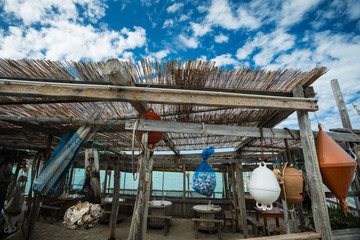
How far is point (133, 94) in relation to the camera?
2260 mm

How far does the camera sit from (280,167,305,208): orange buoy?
7.30 ft

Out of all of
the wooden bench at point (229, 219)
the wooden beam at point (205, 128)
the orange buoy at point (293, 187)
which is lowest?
the wooden bench at point (229, 219)

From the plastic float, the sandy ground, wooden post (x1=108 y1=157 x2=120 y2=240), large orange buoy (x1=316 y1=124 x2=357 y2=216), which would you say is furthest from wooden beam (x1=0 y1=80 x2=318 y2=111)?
the sandy ground

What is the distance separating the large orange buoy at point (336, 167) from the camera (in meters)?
2.29

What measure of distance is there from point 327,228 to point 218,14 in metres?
4.53

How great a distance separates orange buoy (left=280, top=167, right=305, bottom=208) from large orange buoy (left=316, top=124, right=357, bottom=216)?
49cm

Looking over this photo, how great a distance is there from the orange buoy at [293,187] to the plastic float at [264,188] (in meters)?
0.26

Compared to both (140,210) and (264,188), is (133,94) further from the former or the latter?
(264,188)

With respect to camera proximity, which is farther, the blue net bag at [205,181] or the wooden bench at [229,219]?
the wooden bench at [229,219]

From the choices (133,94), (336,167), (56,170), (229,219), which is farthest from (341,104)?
(56,170)

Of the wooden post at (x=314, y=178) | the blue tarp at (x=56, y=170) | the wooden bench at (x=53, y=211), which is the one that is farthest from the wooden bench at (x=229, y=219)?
the wooden bench at (x=53, y=211)

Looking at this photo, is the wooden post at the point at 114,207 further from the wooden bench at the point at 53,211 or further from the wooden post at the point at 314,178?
the wooden post at the point at 314,178

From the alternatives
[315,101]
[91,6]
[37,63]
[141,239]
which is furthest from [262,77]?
[91,6]

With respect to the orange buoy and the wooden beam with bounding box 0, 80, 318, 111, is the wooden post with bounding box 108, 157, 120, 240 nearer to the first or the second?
the wooden beam with bounding box 0, 80, 318, 111
